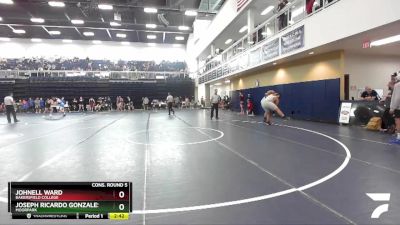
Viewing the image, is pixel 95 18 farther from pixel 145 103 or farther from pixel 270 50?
pixel 270 50

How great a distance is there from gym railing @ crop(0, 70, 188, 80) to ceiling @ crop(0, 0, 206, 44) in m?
5.49

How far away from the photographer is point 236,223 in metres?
3.40

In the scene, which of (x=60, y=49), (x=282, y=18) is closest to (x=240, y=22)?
(x=282, y=18)

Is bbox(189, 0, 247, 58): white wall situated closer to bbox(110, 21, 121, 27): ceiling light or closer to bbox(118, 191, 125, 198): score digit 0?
bbox(110, 21, 121, 27): ceiling light

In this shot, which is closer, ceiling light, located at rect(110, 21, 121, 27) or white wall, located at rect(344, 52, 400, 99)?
white wall, located at rect(344, 52, 400, 99)

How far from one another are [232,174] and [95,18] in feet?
114

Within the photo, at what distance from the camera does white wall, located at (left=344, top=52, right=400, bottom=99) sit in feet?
49.8

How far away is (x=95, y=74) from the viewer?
40844mm

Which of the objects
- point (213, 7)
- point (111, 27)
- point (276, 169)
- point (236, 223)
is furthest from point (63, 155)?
point (111, 27)

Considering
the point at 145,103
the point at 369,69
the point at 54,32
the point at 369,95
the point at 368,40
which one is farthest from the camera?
the point at 54,32
